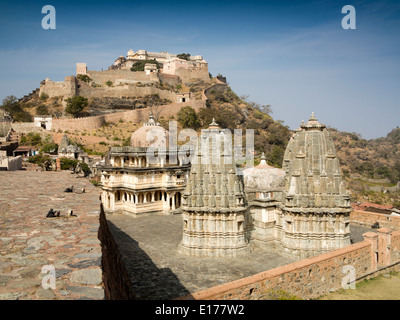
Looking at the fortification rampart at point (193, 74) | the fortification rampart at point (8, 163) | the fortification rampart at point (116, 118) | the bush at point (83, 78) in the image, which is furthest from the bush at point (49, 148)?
the fortification rampart at point (193, 74)

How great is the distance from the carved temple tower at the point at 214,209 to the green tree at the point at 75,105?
5461 centimetres

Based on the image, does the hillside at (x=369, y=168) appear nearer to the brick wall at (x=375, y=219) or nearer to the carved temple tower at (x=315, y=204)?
the brick wall at (x=375, y=219)

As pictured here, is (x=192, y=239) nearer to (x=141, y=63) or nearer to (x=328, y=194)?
(x=328, y=194)

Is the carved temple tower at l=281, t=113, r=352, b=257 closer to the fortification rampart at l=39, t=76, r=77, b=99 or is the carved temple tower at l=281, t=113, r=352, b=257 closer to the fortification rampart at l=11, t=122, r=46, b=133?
the fortification rampart at l=11, t=122, r=46, b=133

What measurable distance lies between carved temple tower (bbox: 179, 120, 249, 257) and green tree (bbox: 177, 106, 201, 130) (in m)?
49.7

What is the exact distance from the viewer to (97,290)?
3994 mm

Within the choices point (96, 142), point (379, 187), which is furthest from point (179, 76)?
point (379, 187)

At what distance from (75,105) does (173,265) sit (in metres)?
56.6

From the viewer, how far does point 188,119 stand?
6569cm

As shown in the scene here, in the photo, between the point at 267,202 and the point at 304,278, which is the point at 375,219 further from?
the point at 304,278

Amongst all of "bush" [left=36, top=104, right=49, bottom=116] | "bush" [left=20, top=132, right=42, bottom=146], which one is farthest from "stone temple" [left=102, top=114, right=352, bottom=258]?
"bush" [left=36, top=104, right=49, bottom=116]

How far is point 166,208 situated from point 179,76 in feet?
220

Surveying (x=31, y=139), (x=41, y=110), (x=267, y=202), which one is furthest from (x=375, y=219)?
(x=41, y=110)

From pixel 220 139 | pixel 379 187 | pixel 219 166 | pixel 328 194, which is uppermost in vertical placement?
pixel 220 139
